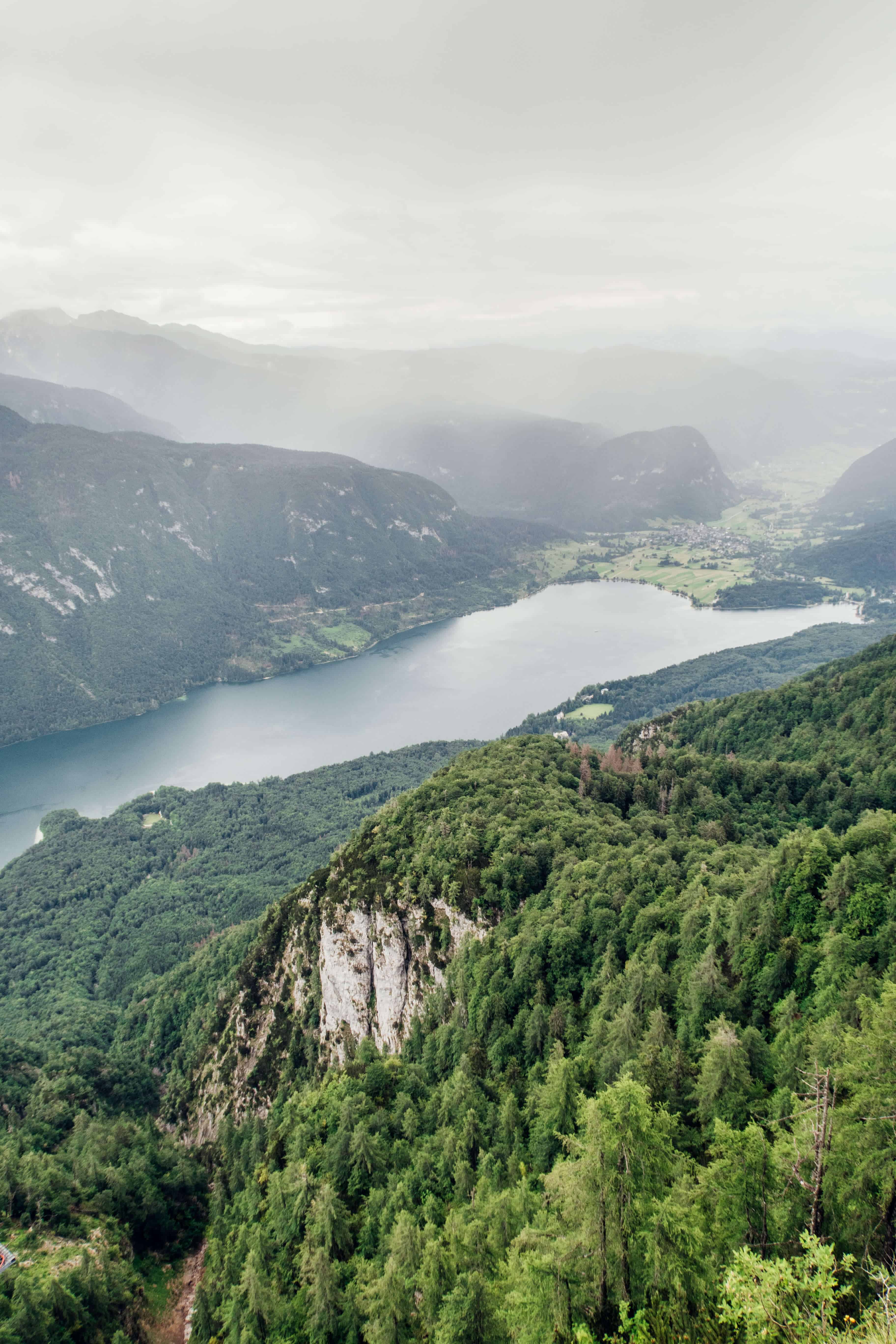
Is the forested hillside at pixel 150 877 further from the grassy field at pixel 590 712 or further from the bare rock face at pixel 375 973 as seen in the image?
the bare rock face at pixel 375 973

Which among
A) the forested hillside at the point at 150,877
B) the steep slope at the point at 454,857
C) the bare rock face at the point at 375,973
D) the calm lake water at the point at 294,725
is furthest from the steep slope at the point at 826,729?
the calm lake water at the point at 294,725

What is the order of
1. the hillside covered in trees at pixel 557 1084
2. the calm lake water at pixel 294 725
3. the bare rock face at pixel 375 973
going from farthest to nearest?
the calm lake water at pixel 294 725 → the bare rock face at pixel 375 973 → the hillside covered in trees at pixel 557 1084

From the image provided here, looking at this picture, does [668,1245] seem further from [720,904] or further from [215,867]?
[215,867]

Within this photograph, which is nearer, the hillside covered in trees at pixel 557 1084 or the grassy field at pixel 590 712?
the hillside covered in trees at pixel 557 1084

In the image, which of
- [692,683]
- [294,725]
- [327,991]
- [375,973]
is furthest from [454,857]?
[294,725]

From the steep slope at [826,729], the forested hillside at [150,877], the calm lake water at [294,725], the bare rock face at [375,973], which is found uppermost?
the steep slope at [826,729]

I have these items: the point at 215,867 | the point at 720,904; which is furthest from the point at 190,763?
the point at 720,904

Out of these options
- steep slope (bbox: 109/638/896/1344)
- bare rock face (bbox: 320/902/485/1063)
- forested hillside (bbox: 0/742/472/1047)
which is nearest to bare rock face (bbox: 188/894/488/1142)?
bare rock face (bbox: 320/902/485/1063)
